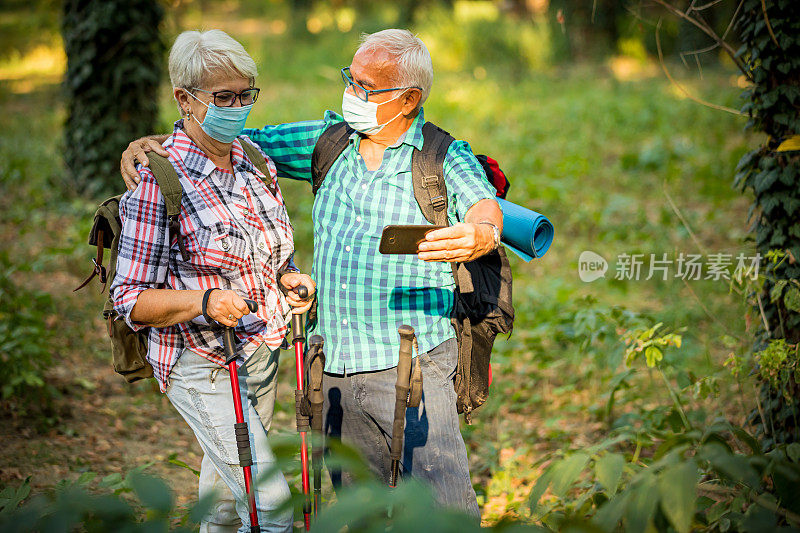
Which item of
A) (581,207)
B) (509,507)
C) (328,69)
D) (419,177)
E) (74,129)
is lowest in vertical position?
(509,507)

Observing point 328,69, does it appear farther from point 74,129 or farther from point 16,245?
point 16,245

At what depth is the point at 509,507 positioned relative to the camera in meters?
3.97

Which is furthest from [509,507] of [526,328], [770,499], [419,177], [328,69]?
[328,69]

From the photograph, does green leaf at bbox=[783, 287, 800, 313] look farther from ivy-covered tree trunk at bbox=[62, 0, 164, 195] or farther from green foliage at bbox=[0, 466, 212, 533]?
ivy-covered tree trunk at bbox=[62, 0, 164, 195]

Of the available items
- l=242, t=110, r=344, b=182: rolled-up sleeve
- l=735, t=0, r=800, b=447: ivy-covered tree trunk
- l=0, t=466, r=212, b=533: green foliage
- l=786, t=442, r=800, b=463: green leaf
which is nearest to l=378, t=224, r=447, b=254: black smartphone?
l=242, t=110, r=344, b=182: rolled-up sleeve

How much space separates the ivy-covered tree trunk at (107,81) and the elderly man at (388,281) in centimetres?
650

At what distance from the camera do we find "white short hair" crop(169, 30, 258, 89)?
263 centimetres

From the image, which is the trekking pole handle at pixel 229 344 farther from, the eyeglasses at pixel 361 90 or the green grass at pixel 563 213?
the green grass at pixel 563 213

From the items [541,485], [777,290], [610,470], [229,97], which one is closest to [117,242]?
[229,97]

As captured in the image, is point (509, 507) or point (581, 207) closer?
point (509, 507)

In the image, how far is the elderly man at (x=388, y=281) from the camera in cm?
A: 278

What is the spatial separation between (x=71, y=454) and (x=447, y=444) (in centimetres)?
299

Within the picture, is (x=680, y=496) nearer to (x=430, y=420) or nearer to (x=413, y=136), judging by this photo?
(x=430, y=420)

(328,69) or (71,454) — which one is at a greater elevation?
(328,69)
